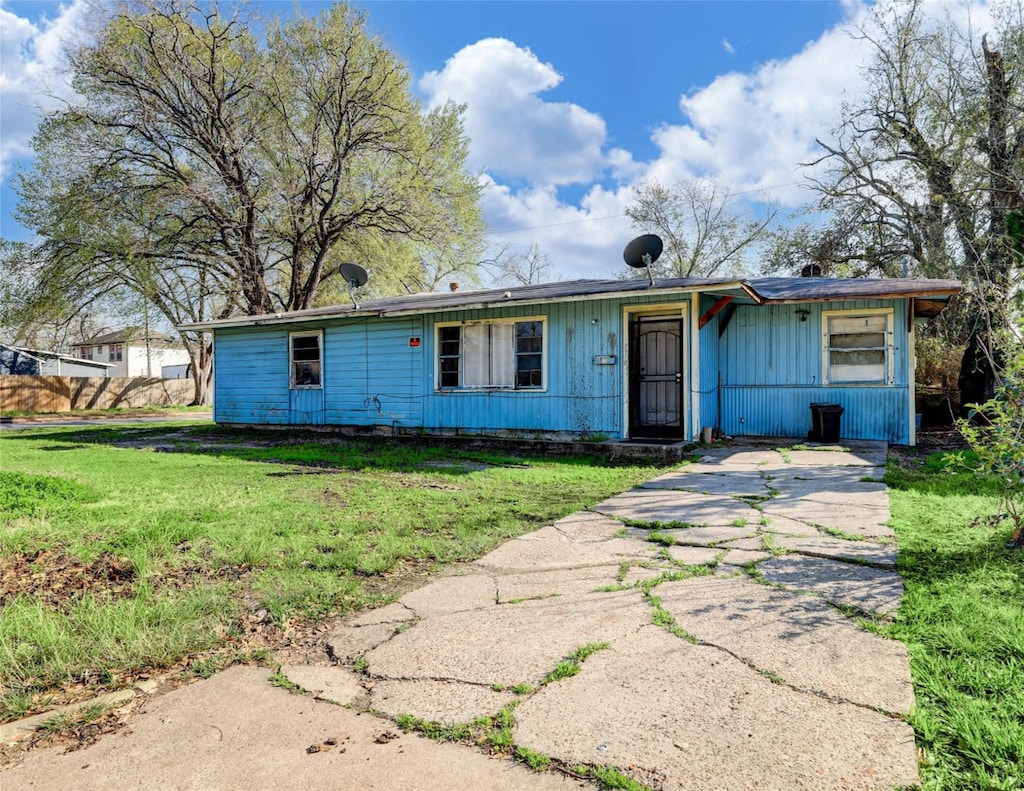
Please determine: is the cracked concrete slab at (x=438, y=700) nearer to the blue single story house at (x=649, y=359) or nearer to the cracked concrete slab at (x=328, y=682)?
the cracked concrete slab at (x=328, y=682)

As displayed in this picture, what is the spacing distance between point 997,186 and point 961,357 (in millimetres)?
3961

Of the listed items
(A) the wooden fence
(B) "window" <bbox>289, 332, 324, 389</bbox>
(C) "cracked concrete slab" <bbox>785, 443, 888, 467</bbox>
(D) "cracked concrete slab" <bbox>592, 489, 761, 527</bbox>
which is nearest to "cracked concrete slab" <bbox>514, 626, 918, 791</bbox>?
(D) "cracked concrete slab" <bbox>592, 489, 761, 527</bbox>

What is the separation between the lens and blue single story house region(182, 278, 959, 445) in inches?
370

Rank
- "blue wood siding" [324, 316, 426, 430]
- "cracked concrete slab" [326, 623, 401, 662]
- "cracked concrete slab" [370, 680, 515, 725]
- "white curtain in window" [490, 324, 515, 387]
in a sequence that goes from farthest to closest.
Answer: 1. "blue wood siding" [324, 316, 426, 430]
2. "white curtain in window" [490, 324, 515, 387]
3. "cracked concrete slab" [326, 623, 401, 662]
4. "cracked concrete slab" [370, 680, 515, 725]

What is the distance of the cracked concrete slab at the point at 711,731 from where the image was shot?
5.16ft

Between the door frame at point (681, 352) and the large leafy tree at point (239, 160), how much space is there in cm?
1186

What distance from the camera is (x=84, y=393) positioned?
80.7 ft

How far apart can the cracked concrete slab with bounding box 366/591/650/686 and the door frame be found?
21.3 ft

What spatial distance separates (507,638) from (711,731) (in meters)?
0.98

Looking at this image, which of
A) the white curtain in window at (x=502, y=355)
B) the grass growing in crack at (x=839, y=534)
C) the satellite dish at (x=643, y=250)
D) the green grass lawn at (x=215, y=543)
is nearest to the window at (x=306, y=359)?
the white curtain in window at (x=502, y=355)

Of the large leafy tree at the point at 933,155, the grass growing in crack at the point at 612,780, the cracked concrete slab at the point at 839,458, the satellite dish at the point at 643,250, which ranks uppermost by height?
the large leafy tree at the point at 933,155

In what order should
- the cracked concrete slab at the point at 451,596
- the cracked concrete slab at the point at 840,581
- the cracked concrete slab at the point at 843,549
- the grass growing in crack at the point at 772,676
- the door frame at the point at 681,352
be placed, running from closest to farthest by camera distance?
the grass growing in crack at the point at 772,676, the cracked concrete slab at the point at 840,581, the cracked concrete slab at the point at 451,596, the cracked concrete slab at the point at 843,549, the door frame at the point at 681,352

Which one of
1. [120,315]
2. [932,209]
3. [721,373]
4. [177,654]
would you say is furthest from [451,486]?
[120,315]

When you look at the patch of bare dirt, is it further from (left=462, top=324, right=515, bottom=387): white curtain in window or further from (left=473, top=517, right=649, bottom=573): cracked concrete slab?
(left=462, top=324, right=515, bottom=387): white curtain in window
